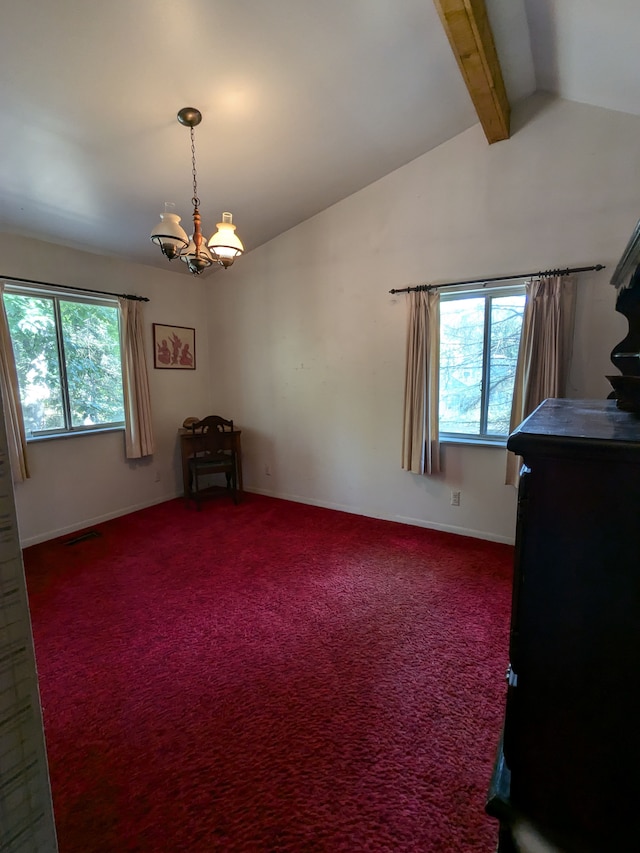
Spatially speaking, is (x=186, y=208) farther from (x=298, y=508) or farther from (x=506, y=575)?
(x=506, y=575)

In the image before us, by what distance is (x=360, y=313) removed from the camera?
12.0 feet

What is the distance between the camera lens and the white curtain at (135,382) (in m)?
3.79

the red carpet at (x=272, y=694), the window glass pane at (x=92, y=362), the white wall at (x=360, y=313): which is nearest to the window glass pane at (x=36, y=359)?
the window glass pane at (x=92, y=362)

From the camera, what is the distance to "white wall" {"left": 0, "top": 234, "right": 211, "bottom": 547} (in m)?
3.24

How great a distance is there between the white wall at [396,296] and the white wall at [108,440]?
37cm

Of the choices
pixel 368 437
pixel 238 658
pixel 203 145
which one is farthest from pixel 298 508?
pixel 203 145

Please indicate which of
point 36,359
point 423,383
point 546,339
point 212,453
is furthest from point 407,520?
point 36,359

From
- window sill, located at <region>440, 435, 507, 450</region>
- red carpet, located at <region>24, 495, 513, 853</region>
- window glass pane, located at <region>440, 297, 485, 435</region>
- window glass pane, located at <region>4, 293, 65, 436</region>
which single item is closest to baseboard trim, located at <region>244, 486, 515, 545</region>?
red carpet, located at <region>24, 495, 513, 853</region>

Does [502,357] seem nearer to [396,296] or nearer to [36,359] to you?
[396,296]

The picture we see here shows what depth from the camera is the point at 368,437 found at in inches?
147

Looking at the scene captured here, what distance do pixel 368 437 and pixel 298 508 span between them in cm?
108

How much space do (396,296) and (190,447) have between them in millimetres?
2565

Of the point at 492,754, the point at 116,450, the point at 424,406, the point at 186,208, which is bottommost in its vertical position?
the point at 492,754

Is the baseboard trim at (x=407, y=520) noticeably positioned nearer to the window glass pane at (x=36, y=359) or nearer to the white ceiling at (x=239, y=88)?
the window glass pane at (x=36, y=359)
